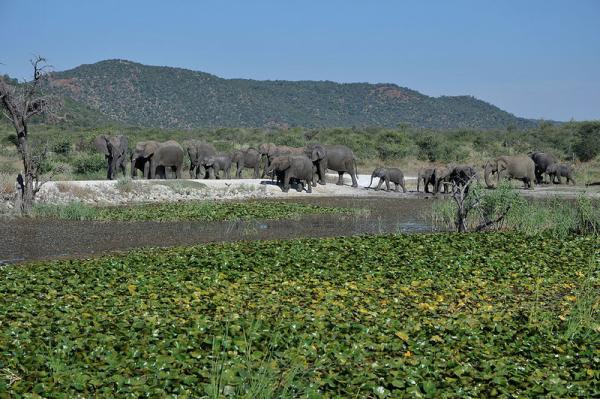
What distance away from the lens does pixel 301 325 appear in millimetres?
8906

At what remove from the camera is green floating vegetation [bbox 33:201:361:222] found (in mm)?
20578

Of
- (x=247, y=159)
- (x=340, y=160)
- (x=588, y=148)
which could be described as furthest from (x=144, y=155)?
(x=588, y=148)

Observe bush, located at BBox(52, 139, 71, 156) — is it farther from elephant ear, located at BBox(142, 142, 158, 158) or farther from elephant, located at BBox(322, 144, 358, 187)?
elephant, located at BBox(322, 144, 358, 187)

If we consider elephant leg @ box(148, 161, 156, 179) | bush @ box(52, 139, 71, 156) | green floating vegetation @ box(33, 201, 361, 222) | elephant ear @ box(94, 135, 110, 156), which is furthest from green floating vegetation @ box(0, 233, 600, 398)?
bush @ box(52, 139, 71, 156)

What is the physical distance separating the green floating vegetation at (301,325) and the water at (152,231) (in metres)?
2.28

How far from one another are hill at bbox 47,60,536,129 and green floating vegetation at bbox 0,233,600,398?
251 ft

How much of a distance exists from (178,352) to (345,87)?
15410 cm

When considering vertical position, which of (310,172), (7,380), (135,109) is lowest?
(7,380)

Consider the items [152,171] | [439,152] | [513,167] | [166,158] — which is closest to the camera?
[152,171]

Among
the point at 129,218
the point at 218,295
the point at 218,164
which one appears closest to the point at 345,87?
the point at 218,164

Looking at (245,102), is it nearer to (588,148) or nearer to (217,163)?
(588,148)

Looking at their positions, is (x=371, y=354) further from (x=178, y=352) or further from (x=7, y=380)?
(x=7, y=380)

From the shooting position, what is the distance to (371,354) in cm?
808

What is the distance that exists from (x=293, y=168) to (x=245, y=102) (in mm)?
100993
